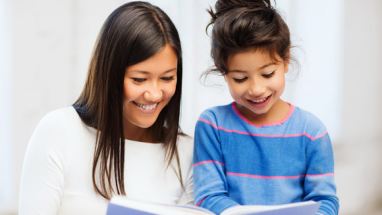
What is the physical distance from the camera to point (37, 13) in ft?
7.54

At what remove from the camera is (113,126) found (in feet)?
5.09

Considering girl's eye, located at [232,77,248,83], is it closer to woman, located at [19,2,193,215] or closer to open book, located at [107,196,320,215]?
woman, located at [19,2,193,215]

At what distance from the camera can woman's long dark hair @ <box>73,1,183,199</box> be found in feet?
4.86

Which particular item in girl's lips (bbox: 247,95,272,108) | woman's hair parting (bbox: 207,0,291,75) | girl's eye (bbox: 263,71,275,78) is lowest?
girl's lips (bbox: 247,95,272,108)

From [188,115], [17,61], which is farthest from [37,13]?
[188,115]

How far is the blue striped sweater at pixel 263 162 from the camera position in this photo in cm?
156

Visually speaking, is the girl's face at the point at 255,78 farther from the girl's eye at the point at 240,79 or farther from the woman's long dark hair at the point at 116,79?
the woman's long dark hair at the point at 116,79

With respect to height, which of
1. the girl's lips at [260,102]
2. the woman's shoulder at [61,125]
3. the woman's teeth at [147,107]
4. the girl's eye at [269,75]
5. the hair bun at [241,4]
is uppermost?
the hair bun at [241,4]

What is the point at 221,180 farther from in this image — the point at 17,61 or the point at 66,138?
the point at 17,61

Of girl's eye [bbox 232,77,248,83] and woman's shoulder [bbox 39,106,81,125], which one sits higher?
girl's eye [bbox 232,77,248,83]

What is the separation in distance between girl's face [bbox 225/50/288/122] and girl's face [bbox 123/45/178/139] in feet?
0.49

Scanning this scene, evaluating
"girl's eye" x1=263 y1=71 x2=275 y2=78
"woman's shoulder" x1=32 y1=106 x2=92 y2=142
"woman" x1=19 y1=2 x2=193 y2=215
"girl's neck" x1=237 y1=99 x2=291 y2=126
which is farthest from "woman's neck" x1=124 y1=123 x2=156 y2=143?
"girl's eye" x1=263 y1=71 x2=275 y2=78

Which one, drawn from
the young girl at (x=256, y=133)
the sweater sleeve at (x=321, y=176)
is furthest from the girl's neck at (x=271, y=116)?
the sweater sleeve at (x=321, y=176)

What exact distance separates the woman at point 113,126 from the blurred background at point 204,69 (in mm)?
660
